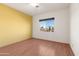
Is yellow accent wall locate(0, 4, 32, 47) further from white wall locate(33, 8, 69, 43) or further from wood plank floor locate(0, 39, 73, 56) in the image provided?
white wall locate(33, 8, 69, 43)

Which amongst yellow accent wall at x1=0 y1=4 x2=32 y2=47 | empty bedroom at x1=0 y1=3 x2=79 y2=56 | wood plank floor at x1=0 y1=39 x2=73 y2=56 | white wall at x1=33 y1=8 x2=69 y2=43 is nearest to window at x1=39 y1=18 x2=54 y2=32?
empty bedroom at x1=0 y1=3 x2=79 y2=56

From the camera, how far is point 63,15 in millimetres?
4512

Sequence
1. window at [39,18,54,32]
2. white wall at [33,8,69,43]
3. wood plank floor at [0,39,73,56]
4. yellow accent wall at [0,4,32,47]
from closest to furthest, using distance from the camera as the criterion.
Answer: wood plank floor at [0,39,73,56]
yellow accent wall at [0,4,32,47]
white wall at [33,8,69,43]
window at [39,18,54,32]

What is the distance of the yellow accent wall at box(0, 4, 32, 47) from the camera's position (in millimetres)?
3579

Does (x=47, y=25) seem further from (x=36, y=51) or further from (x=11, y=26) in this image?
(x=36, y=51)

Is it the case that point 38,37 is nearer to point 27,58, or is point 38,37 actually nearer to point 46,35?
point 46,35

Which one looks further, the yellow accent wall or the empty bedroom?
the yellow accent wall

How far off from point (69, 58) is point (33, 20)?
18.6 ft

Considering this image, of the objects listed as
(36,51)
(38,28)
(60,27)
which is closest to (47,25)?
(38,28)

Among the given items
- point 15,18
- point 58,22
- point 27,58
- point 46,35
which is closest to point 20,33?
point 15,18

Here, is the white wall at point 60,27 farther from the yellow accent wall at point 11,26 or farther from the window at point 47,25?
the yellow accent wall at point 11,26

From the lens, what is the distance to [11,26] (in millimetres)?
4086

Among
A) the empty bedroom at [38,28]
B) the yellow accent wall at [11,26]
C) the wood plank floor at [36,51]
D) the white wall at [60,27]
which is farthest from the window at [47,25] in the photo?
the wood plank floor at [36,51]

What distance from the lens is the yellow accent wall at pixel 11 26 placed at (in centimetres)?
358
